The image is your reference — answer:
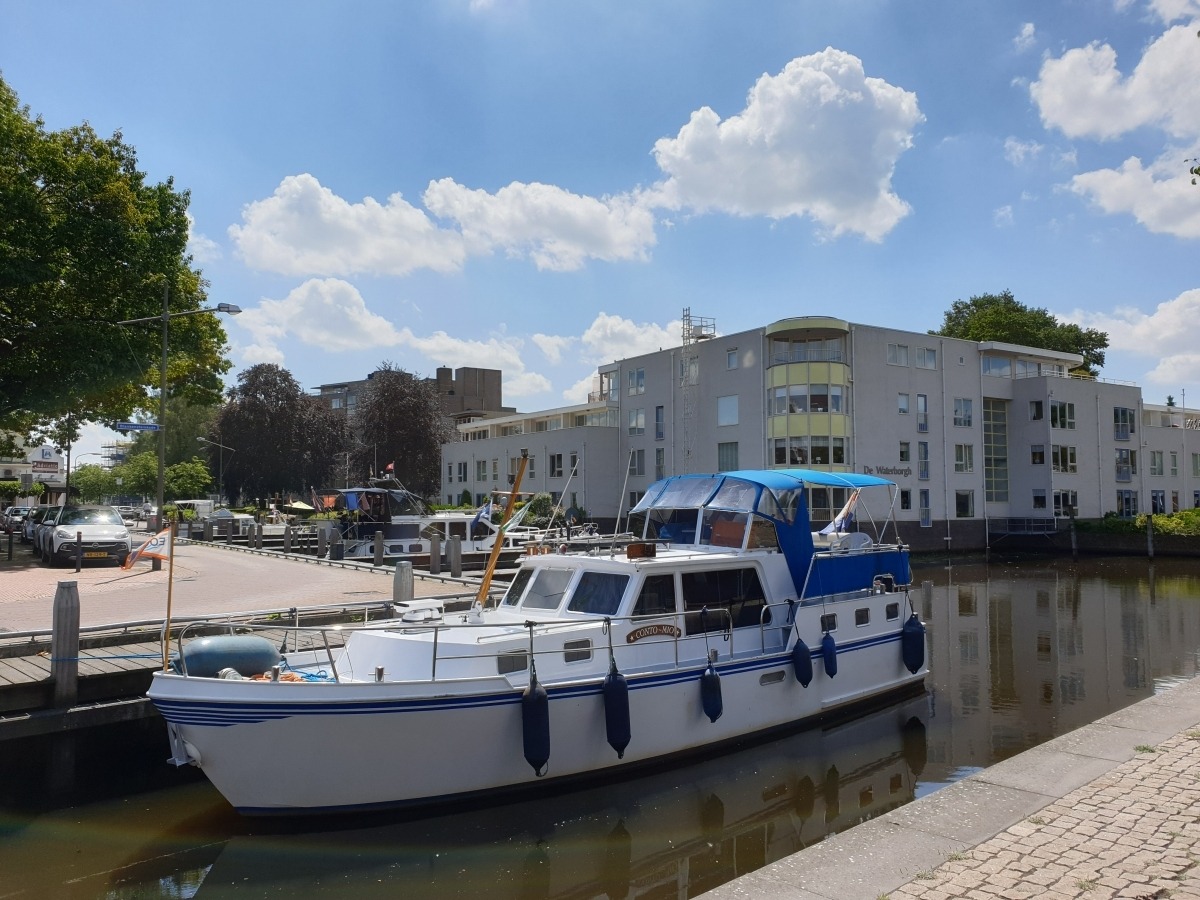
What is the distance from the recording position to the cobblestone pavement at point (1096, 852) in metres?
5.90

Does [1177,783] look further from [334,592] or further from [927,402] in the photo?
[927,402]

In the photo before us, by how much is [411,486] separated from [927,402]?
129ft

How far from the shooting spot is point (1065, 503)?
164 feet

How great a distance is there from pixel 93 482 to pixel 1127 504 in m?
91.6

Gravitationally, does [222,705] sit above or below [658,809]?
above

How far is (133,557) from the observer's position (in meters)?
14.2

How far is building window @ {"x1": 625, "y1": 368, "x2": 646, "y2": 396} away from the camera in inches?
2042

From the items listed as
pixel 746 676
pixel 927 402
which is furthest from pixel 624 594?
pixel 927 402

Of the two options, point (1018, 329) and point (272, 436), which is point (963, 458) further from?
point (272, 436)

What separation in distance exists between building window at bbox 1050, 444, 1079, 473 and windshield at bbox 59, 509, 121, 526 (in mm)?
46948

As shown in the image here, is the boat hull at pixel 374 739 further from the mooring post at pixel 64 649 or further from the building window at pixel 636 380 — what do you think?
the building window at pixel 636 380

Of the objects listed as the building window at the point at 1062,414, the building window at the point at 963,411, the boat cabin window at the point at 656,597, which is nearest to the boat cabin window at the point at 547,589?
the boat cabin window at the point at 656,597

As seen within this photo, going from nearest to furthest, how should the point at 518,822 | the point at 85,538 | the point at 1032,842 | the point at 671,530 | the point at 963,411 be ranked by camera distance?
1. the point at 1032,842
2. the point at 518,822
3. the point at 671,530
4. the point at 85,538
5. the point at 963,411

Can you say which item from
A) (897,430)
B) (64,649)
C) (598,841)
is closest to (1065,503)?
(897,430)
